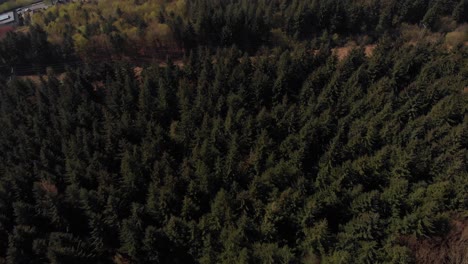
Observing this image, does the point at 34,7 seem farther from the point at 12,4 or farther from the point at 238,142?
the point at 238,142

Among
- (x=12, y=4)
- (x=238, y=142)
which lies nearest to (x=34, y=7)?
(x=12, y=4)

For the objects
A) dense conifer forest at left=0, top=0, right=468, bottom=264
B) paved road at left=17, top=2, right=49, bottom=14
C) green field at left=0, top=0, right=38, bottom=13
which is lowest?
dense conifer forest at left=0, top=0, right=468, bottom=264

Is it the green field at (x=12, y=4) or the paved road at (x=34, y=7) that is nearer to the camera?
the paved road at (x=34, y=7)

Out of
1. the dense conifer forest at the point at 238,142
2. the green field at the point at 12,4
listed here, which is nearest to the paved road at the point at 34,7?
the green field at the point at 12,4

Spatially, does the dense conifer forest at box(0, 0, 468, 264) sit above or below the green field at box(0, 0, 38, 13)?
below

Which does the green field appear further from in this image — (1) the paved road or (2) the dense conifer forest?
(2) the dense conifer forest

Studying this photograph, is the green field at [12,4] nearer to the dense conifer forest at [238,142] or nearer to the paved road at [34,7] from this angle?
the paved road at [34,7]

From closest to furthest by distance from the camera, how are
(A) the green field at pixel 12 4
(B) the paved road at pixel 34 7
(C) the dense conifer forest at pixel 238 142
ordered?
(C) the dense conifer forest at pixel 238 142, (B) the paved road at pixel 34 7, (A) the green field at pixel 12 4

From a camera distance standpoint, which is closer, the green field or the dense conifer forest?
the dense conifer forest

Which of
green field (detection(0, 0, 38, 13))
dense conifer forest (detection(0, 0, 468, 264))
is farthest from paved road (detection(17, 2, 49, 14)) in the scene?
dense conifer forest (detection(0, 0, 468, 264))
